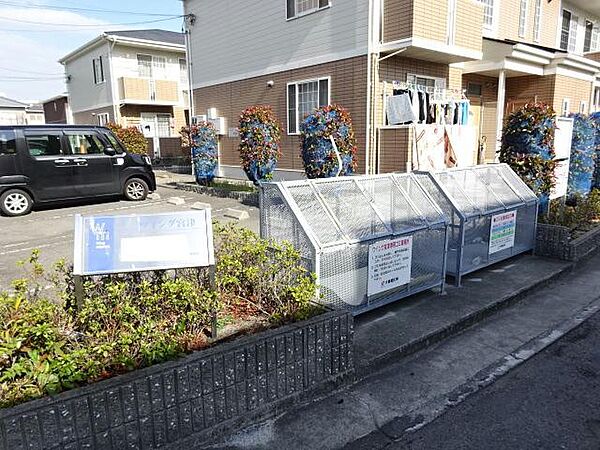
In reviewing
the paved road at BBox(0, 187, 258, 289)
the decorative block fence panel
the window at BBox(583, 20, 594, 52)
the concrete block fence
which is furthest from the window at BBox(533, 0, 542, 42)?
the decorative block fence panel

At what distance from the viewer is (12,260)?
609 cm

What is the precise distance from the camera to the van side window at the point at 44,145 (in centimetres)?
928

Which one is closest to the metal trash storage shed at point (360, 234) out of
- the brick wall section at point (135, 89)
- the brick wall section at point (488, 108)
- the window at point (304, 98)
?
the window at point (304, 98)

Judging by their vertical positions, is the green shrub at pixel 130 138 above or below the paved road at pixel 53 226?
above

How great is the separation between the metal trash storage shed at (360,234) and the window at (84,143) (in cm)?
755

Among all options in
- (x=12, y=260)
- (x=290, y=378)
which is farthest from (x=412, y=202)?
(x=12, y=260)

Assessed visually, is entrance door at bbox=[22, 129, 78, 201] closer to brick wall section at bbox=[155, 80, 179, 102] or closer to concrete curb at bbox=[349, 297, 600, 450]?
concrete curb at bbox=[349, 297, 600, 450]

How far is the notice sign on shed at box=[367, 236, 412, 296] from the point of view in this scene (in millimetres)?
3891

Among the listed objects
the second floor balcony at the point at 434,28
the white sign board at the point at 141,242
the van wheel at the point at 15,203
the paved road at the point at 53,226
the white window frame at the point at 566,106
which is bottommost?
the paved road at the point at 53,226

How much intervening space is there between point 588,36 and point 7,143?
839 inches

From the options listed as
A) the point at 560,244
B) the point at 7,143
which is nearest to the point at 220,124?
the point at 7,143

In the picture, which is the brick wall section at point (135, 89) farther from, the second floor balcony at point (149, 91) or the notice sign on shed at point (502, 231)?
the notice sign on shed at point (502, 231)

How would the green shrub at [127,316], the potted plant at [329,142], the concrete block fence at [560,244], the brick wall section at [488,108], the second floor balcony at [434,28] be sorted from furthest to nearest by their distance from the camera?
the brick wall section at [488,108] < the second floor balcony at [434,28] < the potted plant at [329,142] < the concrete block fence at [560,244] < the green shrub at [127,316]

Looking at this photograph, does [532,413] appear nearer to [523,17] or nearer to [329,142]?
[329,142]
